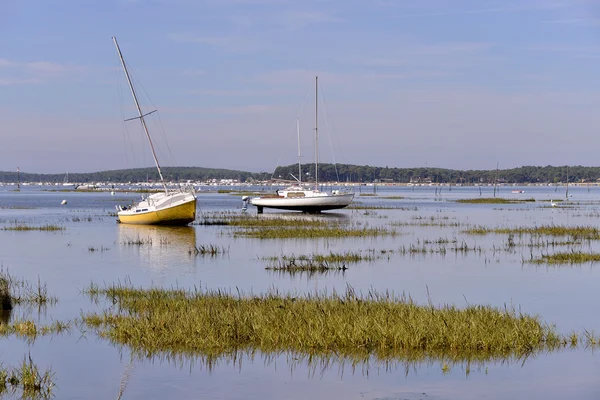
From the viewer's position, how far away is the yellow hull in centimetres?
5688

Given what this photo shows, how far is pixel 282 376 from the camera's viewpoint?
606 inches

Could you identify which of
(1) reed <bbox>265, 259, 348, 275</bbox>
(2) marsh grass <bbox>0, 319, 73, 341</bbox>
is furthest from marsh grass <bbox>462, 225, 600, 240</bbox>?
(2) marsh grass <bbox>0, 319, 73, 341</bbox>

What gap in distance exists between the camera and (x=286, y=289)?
86.5 ft

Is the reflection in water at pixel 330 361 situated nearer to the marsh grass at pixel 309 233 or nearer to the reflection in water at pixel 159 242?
the reflection in water at pixel 159 242

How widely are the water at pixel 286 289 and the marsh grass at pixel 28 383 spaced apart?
26 centimetres

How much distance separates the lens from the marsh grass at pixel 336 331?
1698 cm

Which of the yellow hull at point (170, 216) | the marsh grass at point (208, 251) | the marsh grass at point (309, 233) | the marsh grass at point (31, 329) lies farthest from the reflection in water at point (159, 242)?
the marsh grass at point (31, 329)

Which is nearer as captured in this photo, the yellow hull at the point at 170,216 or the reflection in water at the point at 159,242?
the reflection in water at the point at 159,242

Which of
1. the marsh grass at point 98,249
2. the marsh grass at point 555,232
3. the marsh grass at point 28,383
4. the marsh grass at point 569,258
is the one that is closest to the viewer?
the marsh grass at point 28,383

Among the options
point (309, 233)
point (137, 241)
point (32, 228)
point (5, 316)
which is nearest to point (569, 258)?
point (309, 233)

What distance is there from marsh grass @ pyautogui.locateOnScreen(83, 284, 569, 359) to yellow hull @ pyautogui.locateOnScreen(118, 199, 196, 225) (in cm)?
3702

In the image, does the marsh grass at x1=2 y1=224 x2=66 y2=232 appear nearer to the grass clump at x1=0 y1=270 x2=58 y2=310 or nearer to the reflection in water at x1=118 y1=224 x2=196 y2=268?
the reflection in water at x1=118 y1=224 x2=196 y2=268

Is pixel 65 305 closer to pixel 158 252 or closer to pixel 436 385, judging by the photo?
pixel 436 385

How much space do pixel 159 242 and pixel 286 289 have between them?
1966cm
